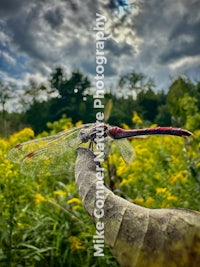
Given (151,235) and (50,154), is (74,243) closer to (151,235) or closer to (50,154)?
(50,154)

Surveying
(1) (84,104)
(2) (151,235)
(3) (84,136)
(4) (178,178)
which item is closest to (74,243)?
(4) (178,178)

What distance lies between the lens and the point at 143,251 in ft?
0.85

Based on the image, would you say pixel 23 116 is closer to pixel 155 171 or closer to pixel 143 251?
pixel 155 171

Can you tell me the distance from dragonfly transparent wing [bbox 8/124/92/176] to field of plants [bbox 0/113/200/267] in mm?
1033

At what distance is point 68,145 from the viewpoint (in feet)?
1.46

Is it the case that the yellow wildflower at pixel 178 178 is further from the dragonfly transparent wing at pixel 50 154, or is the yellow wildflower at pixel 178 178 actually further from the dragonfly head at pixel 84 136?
the dragonfly head at pixel 84 136

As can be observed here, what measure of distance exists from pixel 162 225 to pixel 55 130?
4019mm

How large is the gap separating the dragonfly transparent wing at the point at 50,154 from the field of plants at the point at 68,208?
1.03 m

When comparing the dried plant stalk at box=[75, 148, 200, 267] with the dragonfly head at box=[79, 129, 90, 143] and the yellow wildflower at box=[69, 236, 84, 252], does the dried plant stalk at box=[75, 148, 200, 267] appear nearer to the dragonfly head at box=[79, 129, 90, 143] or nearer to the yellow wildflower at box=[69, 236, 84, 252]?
the dragonfly head at box=[79, 129, 90, 143]

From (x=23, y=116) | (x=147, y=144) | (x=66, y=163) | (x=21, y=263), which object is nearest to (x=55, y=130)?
(x=147, y=144)

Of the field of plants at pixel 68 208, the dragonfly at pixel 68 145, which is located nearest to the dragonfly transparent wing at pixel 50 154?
the dragonfly at pixel 68 145

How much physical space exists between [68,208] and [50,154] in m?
1.80

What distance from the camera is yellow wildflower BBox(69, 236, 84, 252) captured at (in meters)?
2.03

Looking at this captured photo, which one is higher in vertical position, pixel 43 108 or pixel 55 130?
pixel 43 108
